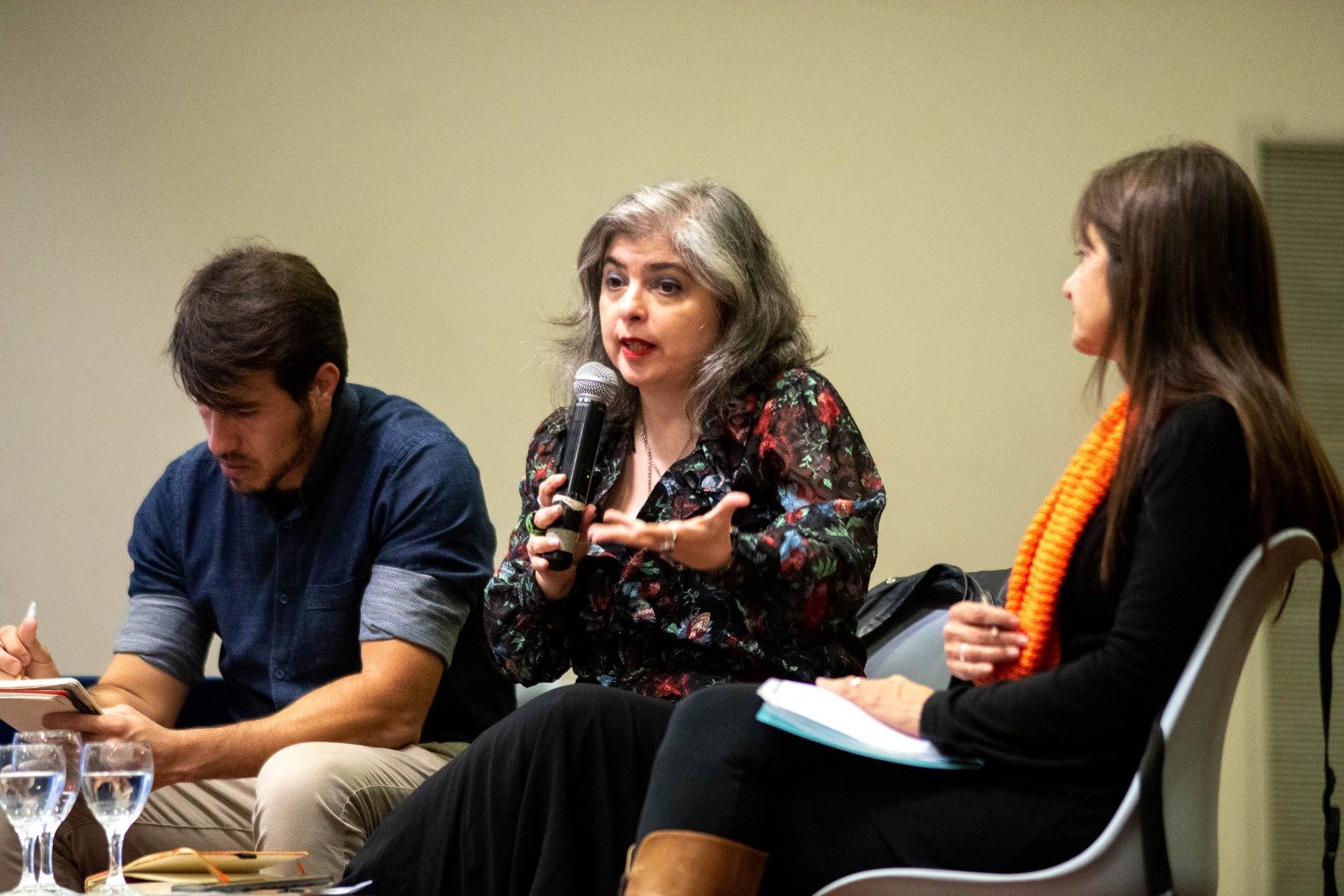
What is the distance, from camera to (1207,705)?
1.38m

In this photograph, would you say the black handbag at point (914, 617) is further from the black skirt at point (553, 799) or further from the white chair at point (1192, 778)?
the white chair at point (1192, 778)

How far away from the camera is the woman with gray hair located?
64.8 inches

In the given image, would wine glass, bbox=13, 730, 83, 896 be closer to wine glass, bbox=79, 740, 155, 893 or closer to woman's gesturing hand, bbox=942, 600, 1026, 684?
wine glass, bbox=79, 740, 155, 893

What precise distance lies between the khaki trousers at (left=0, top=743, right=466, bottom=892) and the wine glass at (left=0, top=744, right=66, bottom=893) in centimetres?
47

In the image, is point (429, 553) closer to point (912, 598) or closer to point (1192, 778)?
point (912, 598)

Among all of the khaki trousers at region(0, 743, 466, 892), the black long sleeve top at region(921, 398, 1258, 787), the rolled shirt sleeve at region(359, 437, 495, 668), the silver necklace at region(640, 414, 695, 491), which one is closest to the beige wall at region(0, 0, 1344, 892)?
the rolled shirt sleeve at region(359, 437, 495, 668)

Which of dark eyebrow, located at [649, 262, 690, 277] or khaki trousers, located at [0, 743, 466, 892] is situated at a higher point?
dark eyebrow, located at [649, 262, 690, 277]

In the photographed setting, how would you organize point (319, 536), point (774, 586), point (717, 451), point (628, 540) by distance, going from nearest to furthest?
point (628, 540) < point (774, 586) < point (717, 451) < point (319, 536)

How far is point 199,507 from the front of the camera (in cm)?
247

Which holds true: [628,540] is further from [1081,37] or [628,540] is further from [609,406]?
[1081,37]

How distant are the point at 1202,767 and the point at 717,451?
840 mm

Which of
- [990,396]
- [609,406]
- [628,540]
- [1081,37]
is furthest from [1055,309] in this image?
[628,540]

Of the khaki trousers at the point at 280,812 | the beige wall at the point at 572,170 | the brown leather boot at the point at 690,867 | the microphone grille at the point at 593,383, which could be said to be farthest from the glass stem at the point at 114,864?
the beige wall at the point at 572,170

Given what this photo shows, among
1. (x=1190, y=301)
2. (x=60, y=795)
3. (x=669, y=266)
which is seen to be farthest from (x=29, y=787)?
(x=1190, y=301)
